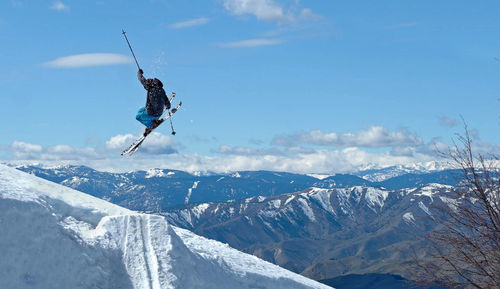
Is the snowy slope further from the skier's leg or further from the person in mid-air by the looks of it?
the person in mid-air

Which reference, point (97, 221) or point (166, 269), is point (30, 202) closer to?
point (97, 221)

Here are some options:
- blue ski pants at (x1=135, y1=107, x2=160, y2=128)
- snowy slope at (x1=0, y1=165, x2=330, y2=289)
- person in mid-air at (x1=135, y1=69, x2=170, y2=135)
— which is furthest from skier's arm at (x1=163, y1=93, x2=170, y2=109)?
snowy slope at (x1=0, y1=165, x2=330, y2=289)

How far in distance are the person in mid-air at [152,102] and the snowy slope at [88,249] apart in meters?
6.87

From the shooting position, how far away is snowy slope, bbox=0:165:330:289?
27.2 meters

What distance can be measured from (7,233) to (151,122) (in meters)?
11.0

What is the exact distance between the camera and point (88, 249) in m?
29.7

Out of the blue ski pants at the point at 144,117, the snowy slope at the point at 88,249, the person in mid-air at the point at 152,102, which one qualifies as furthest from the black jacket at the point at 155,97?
the snowy slope at the point at 88,249

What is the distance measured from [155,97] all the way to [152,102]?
1.29 feet

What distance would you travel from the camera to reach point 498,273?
1553 centimetres

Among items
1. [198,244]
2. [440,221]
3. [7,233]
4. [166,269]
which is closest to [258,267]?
[198,244]

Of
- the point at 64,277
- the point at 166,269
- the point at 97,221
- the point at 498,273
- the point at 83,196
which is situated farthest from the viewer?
the point at 83,196

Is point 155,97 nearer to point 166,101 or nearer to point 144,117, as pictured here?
point 166,101

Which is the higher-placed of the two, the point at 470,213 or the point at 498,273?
the point at 470,213

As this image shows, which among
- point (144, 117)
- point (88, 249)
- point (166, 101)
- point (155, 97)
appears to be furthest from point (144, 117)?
point (88, 249)
